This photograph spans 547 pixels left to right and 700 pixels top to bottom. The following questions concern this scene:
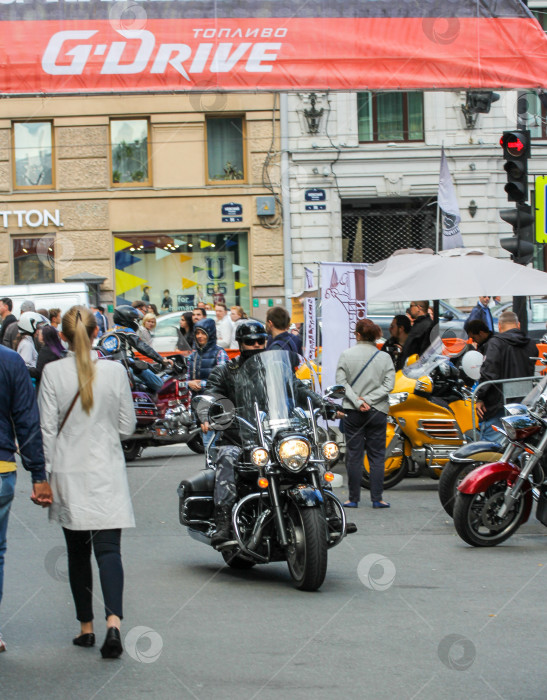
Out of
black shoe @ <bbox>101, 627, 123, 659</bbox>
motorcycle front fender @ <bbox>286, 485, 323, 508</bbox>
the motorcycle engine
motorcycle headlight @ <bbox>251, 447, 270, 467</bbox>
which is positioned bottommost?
black shoe @ <bbox>101, 627, 123, 659</bbox>

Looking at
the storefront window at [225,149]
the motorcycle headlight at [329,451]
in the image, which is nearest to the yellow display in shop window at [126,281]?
the storefront window at [225,149]

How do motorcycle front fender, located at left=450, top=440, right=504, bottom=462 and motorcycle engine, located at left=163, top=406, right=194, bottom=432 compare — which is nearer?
motorcycle front fender, located at left=450, top=440, right=504, bottom=462

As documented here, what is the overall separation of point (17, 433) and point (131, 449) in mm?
8623

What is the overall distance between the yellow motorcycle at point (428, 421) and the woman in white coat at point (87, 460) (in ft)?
19.9

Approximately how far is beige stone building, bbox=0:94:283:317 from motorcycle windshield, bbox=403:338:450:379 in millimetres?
15173

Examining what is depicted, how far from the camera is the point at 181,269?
2744 cm

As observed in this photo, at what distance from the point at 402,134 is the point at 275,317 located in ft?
59.8

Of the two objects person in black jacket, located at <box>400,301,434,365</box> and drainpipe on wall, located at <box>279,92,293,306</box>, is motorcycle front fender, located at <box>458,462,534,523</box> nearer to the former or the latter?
person in black jacket, located at <box>400,301,434,365</box>

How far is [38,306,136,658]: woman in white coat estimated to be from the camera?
18.1 ft

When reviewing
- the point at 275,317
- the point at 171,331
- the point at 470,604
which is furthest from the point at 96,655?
the point at 171,331

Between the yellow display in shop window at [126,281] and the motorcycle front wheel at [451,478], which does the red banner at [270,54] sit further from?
the yellow display in shop window at [126,281]

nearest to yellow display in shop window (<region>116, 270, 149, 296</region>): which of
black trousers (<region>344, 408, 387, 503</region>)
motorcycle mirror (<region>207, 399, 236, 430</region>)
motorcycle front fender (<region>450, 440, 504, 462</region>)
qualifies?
black trousers (<region>344, 408, 387, 503</region>)

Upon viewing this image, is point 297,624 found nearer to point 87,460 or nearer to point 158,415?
point 87,460

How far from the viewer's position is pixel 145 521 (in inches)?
390
